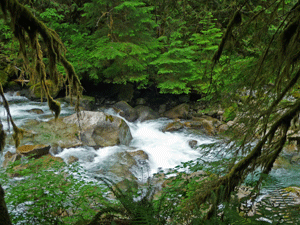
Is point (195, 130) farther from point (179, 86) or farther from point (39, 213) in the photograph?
point (39, 213)

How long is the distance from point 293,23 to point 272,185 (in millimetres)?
1304

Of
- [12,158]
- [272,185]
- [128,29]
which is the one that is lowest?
[12,158]

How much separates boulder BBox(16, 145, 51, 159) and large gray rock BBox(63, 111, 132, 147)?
1.54 metres

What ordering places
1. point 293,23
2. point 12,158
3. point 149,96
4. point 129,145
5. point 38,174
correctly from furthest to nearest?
1. point 149,96
2. point 129,145
3. point 12,158
4. point 38,174
5. point 293,23

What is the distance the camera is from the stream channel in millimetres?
7164

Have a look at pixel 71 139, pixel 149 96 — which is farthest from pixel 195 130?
pixel 71 139

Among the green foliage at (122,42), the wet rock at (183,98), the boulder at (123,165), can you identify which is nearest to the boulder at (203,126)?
the wet rock at (183,98)

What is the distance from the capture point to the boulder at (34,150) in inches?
263

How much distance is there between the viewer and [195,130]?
36.7ft

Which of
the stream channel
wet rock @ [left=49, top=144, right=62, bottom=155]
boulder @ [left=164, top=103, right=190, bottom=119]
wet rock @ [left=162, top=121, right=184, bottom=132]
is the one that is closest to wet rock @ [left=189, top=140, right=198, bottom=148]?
the stream channel

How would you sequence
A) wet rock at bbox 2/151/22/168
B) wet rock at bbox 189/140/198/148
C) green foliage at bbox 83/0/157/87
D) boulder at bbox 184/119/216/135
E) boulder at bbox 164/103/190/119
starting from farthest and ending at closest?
1. boulder at bbox 164/103/190/119
2. green foliage at bbox 83/0/157/87
3. boulder at bbox 184/119/216/135
4. wet rock at bbox 189/140/198/148
5. wet rock at bbox 2/151/22/168

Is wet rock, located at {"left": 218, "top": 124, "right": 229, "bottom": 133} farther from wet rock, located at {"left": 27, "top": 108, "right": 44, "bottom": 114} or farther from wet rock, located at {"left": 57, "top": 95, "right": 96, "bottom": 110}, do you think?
wet rock, located at {"left": 27, "top": 108, "right": 44, "bottom": 114}

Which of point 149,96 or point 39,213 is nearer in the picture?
point 39,213

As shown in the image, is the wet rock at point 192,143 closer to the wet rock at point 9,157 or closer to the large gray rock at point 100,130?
the large gray rock at point 100,130
